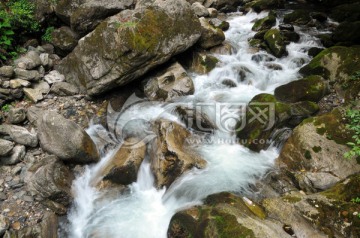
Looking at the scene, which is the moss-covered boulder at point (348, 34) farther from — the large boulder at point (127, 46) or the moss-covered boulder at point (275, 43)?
the large boulder at point (127, 46)

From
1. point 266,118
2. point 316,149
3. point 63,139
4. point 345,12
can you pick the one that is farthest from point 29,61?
point 345,12

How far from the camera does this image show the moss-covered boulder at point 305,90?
8.09 m

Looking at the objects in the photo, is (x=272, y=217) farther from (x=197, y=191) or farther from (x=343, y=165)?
(x=343, y=165)

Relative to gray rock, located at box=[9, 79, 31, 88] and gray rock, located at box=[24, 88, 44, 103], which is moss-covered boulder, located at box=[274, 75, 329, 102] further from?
gray rock, located at box=[9, 79, 31, 88]

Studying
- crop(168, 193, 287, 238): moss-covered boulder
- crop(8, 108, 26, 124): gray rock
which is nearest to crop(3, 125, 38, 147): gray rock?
crop(8, 108, 26, 124): gray rock

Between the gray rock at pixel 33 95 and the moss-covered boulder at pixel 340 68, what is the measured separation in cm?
880

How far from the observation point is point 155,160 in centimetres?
692

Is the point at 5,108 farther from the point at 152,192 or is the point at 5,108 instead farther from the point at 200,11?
the point at 200,11

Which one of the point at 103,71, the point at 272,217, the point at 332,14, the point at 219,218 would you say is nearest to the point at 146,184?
the point at 219,218

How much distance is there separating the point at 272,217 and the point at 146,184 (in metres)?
3.04

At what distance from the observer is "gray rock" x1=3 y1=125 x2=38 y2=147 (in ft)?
22.9

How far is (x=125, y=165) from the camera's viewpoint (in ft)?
22.1

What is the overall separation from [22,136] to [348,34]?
36.7ft

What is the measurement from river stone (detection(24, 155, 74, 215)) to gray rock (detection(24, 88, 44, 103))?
2776mm
